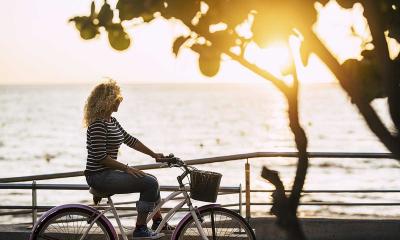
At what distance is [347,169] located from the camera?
49.5 meters

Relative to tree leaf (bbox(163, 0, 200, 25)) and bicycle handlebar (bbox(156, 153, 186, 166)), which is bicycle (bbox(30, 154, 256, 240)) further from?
tree leaf (bbox(163, 0, 200, 25))

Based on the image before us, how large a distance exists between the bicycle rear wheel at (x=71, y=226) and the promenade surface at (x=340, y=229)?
2490mm

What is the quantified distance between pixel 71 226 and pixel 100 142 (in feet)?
2.53

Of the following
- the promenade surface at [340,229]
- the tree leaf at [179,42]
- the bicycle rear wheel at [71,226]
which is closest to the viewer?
the tree leaf at [179,42]

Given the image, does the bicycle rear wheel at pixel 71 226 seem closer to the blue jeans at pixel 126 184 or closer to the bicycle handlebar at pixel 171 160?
the blue jeans at pixel 126 184

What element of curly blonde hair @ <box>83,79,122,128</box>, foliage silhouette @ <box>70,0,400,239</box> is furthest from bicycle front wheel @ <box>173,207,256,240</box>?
foliage silhouette @ <box>70,0,400,239</box>

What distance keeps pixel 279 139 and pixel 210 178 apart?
68.9 meters

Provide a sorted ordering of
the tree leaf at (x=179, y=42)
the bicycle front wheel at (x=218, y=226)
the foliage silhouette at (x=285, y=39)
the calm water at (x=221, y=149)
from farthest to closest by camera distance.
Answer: the calm water at (x=221, y=149) → the bicycle front wheel at (x=218, y=226) → the tree leaf at (x=179, y=42) → the foliage silhouette at (x=285, y=39)

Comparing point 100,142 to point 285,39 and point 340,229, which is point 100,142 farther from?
point 285,39

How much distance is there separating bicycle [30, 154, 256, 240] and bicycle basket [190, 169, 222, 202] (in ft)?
0.19

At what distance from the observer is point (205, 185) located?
211 inches

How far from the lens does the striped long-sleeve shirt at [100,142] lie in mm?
5422

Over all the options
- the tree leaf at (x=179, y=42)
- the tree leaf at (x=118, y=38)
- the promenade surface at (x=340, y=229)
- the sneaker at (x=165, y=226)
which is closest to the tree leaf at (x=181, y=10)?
the tree leaf at (x=179, y=42)

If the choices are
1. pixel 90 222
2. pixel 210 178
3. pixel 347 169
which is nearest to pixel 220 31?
pixel 210 178
